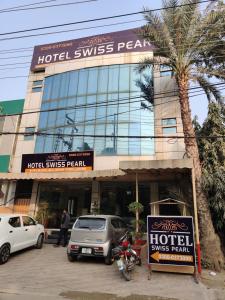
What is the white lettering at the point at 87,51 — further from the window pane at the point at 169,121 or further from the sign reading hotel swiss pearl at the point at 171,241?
the sign reading hotel swiss pearl at the point at 171,241

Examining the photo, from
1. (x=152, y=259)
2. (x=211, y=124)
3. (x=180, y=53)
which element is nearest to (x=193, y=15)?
A: (x=180, y=53)

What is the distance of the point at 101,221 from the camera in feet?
30.7

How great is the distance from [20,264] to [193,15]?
44.3 feet

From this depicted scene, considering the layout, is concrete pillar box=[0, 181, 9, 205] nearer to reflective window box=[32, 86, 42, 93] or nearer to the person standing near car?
the person standing near car

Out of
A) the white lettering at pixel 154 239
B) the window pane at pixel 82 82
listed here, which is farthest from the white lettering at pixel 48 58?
the white lettering at pixel 154 239

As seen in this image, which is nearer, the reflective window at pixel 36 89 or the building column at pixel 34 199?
the building column at pixel 34 199

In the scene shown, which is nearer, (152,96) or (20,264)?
(20,264)

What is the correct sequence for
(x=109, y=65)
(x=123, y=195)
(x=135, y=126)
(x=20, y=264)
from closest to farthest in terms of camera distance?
1. (x=20, y=264)
2. (x=123, y=195)
3. (x=135, y=126)
4. (x=109, y=65)

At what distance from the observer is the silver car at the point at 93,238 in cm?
884

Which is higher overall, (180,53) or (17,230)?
(180,53)

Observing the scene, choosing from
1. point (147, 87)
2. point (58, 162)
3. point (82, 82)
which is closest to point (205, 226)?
point (58, 162)

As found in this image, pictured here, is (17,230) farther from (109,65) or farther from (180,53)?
(109,65)

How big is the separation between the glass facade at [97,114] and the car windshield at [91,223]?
7837 mm

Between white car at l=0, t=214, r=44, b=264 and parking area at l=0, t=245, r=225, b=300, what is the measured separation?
53 centimetres
